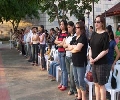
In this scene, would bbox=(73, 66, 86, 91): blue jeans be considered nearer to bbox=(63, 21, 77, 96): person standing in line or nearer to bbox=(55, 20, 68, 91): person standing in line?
bbox=(63, 21, 77, 96): person standing in line

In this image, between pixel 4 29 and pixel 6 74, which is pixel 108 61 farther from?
pixel 4 29

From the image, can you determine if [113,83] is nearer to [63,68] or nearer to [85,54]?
[85,54]

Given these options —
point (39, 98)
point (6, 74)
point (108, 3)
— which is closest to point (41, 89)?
point (39, 98)

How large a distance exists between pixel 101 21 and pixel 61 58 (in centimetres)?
237

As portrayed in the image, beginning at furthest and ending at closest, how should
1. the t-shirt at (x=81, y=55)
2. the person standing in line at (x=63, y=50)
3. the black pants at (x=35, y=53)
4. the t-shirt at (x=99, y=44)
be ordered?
the black pants at (x=35, y=53)
the person standing in line at (x=63, y=50)
the t-shirt at (x=81, y=55)
the t-shirt at (x=99, y=44)

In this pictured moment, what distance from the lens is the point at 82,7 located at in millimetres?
13469

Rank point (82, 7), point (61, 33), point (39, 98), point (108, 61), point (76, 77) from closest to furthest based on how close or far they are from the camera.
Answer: point (108, 61) < point (76, 77) < point (39, 98) < point (61, 33) < point (82, 7)

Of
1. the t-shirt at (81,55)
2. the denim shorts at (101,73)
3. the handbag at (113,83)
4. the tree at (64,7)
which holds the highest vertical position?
the tree at (64,7)

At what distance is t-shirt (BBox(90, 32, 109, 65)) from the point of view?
476 centimetres

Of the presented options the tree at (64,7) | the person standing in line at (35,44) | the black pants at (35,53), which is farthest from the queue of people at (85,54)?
the tree at (64,7)

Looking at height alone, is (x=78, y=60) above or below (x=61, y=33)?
below

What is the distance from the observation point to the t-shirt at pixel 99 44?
4762 millimetres

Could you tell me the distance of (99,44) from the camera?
15.8 ft

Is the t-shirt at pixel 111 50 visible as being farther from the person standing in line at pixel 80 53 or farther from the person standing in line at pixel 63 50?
the person standing in line at pixel 63 50
